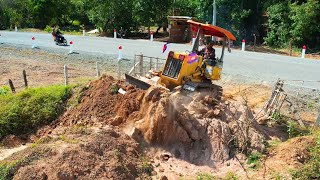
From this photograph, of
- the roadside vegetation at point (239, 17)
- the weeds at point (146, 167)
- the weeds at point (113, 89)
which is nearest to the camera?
the weeds at point (146, 167)

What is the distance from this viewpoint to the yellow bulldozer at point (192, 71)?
40.6 ft

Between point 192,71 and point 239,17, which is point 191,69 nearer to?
point 192,71

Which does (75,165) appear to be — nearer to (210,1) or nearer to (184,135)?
(184,135)

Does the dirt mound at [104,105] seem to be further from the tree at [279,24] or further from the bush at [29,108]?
the tree at [279,24]

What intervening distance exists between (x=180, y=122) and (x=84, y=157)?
327 cm

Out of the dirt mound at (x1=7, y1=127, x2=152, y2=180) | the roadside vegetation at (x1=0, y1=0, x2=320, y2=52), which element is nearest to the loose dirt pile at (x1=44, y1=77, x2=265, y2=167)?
the dirt mound at (x1=7, y1=127, x2=152, y2=180)

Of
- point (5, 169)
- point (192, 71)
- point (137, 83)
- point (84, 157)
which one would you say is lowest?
point (5, 169)

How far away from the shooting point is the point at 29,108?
12656 millimetres

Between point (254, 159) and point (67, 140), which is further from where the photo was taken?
point (254, 159)

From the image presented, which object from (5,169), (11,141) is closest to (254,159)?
(5,169)

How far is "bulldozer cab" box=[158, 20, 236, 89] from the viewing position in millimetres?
12391

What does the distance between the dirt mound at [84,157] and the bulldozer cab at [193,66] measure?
2.76 m

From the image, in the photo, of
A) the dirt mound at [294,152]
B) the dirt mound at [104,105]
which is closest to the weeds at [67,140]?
the dirt mound at [104,105]

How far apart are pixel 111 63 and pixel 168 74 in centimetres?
937
